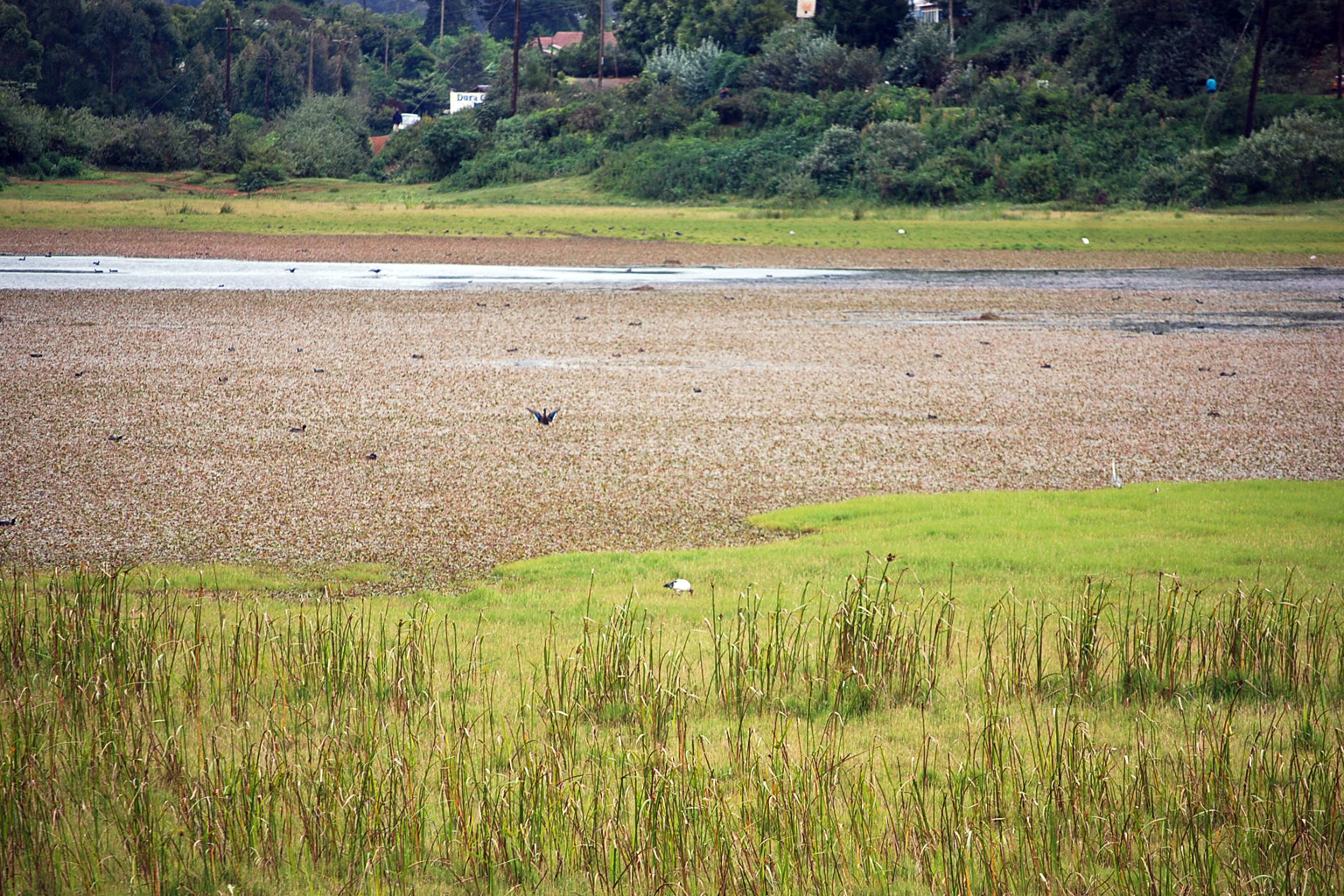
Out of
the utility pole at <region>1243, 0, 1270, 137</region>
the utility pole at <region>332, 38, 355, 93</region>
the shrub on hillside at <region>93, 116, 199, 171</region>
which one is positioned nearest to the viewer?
the utility pole at <region>1243, 0, 1270, 137</region>

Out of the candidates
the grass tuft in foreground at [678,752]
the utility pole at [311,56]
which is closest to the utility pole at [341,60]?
the utility pole at [311,56]

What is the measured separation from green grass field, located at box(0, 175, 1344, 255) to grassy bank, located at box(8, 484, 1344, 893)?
Result: 99.5ft

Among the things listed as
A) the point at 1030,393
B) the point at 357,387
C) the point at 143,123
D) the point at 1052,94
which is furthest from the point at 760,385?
the point at 143,123

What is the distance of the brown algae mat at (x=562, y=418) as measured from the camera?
855cm

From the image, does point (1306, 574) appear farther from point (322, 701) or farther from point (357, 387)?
point (357, 387)

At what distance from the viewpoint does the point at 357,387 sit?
13766mm

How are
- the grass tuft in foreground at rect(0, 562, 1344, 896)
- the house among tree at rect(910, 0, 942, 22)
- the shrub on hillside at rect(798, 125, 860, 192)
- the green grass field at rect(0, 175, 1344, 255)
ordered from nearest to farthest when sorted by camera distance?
the grass tuft in foreground at rect(0, 562, 1344, 896), the green grass field at rect(0, 175, 1344, 255), the shrub on hillside at rect(798, 125, 860, 192), the house among tree at rect(910, 0, 942, 22)

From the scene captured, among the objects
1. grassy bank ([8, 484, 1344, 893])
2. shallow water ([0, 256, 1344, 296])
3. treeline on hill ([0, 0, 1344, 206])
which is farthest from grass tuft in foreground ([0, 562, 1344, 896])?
treeline on hill ([0, 0, 1344, 206])

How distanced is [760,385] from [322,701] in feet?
30.9

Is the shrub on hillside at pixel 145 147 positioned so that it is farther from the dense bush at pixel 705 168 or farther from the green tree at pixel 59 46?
the dense bush at pixel 705 168

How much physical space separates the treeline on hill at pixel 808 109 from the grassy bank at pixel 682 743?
41.9 m

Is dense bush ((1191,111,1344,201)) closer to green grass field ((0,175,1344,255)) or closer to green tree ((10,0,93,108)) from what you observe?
green grass field ((0,175,1344,255))

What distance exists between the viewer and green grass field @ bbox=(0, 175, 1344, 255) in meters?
36.1

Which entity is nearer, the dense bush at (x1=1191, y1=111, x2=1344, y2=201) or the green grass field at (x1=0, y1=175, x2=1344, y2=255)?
the green grass field at (x1=0, y1=175, x2=1344, y2=255)
